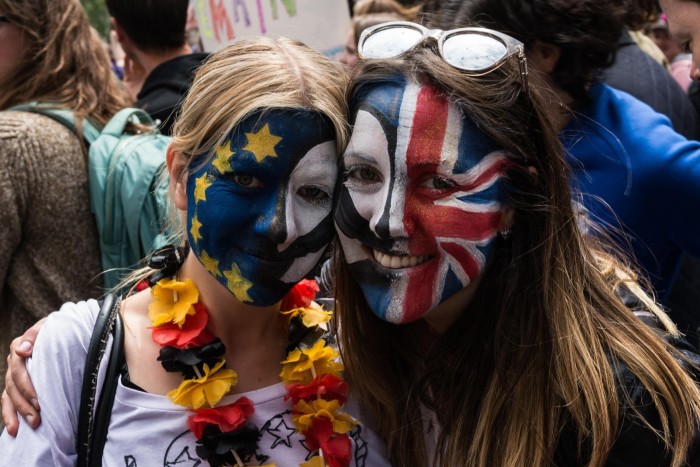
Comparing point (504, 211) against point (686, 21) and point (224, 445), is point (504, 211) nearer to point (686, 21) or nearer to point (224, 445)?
point (224, 445)

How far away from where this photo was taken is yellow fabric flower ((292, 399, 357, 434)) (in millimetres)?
2102

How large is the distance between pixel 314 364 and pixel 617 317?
716 mm

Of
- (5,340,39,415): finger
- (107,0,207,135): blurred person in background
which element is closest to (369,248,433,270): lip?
(5,340,39,415): finger

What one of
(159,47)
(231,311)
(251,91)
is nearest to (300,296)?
(231,311)

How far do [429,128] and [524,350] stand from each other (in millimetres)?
551

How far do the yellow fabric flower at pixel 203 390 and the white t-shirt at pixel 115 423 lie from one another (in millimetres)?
30

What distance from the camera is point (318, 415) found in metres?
2.10

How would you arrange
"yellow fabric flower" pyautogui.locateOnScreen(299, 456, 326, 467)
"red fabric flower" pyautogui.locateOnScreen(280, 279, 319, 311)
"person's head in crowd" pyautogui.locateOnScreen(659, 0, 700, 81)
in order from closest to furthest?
"yellow fabric flower" pyautogui.locateOnScreen(299, 456, 326, 467)
"red fabric flower" pyautogui.locateOnScreen(280, 279, 319, 311)
"person's head in crowd" pyautogui.locateOnScreen(659, 0, 700, 81)

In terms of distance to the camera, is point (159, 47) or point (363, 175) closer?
point (363, 175)

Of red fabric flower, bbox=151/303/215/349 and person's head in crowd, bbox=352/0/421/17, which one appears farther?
person's head in crowd, bbox=352/0/421/17

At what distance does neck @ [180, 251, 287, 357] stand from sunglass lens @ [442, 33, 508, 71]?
755mm

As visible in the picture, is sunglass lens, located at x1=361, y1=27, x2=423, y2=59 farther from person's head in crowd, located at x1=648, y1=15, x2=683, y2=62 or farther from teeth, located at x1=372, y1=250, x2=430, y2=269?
person's head in crowd, located at x1=648, y1=15, x2=683, y2=62

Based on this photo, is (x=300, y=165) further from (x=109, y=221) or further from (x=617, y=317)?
(x=109, y=221)

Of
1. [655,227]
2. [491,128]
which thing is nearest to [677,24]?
[655,227]
